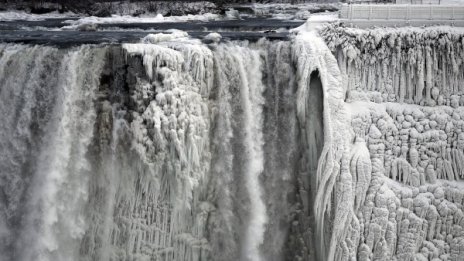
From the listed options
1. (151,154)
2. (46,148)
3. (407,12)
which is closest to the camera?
(151,154)

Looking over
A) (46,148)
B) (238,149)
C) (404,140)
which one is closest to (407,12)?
(404,140)

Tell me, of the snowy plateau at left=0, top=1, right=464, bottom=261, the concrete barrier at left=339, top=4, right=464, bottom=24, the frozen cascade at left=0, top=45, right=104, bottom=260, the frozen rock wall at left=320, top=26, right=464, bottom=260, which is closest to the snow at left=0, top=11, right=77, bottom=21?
the snowy plateau at left=0, top=1, right=464, bottom=261

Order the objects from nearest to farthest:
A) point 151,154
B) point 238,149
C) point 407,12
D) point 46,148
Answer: point 151,154 → point 46,148 → point 238,149 → point 407,12

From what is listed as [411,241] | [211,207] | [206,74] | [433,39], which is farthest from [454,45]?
[211,207]

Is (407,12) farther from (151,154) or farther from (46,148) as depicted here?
(46,148)

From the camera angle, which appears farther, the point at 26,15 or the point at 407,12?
the point at 26,15

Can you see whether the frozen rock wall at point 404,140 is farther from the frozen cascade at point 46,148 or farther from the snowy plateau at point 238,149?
the frozen cascade at point 46,148

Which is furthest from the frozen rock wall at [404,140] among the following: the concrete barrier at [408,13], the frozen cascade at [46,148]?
the frozen cascade at [46,148]
